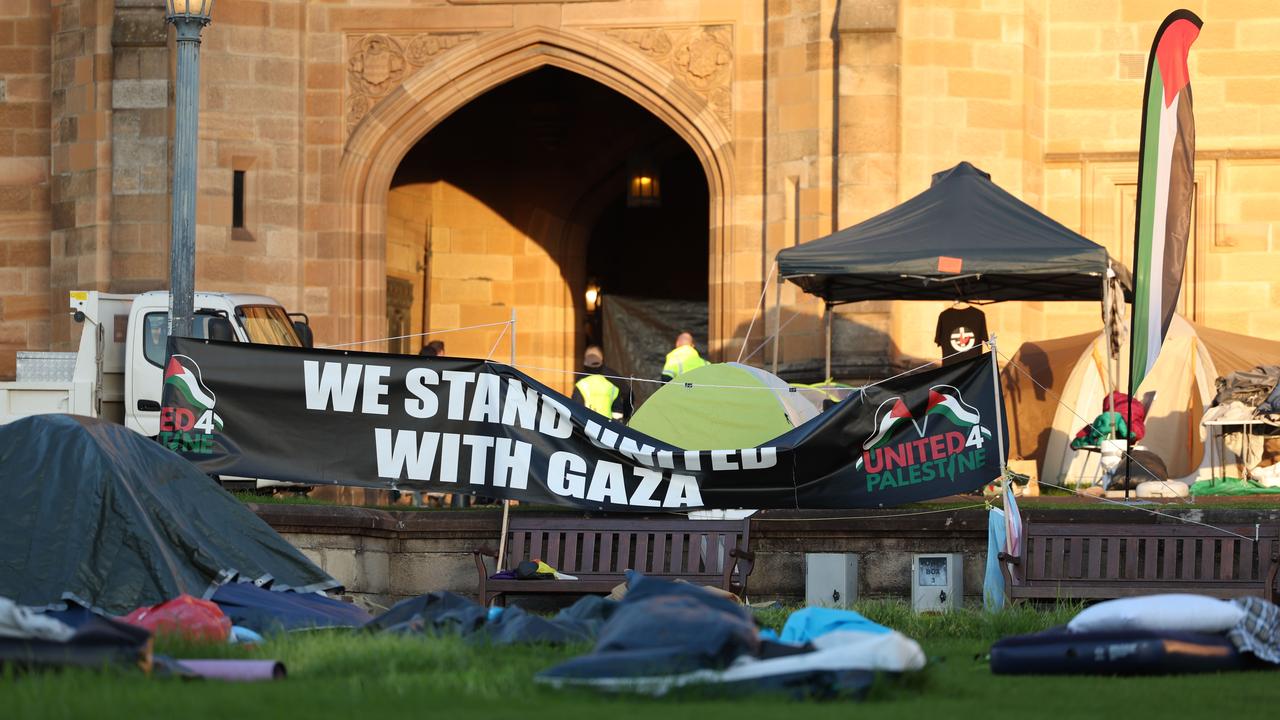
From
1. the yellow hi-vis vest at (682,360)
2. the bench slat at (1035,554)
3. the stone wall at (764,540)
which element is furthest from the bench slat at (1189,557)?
the yellow hi-vis vest at (682,360)

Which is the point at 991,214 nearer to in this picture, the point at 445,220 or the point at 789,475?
the point at 789,475

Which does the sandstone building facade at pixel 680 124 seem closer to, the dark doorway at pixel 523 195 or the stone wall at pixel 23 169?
the stone wall at pixel 23 169

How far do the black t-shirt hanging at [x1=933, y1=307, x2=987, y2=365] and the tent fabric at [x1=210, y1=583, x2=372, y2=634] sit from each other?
300 inches

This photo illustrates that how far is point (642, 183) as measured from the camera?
2547cm

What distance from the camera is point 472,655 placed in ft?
29.4

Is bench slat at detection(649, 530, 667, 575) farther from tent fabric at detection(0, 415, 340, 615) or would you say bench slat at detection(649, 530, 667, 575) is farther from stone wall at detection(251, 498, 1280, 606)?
tent fabric at detection(0, 415, 340, 615)

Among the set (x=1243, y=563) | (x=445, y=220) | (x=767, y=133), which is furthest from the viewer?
(x=445, y=220)

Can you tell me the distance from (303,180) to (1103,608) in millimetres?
14126

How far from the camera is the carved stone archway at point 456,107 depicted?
21.7m

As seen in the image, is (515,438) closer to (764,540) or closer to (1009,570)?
(764,540)

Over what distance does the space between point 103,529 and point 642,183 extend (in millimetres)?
14254

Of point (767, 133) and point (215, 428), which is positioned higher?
point (767, 133)

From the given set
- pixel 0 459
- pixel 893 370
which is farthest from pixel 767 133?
pixel 0 459

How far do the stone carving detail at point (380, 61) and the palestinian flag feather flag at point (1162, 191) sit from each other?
9.91 m
